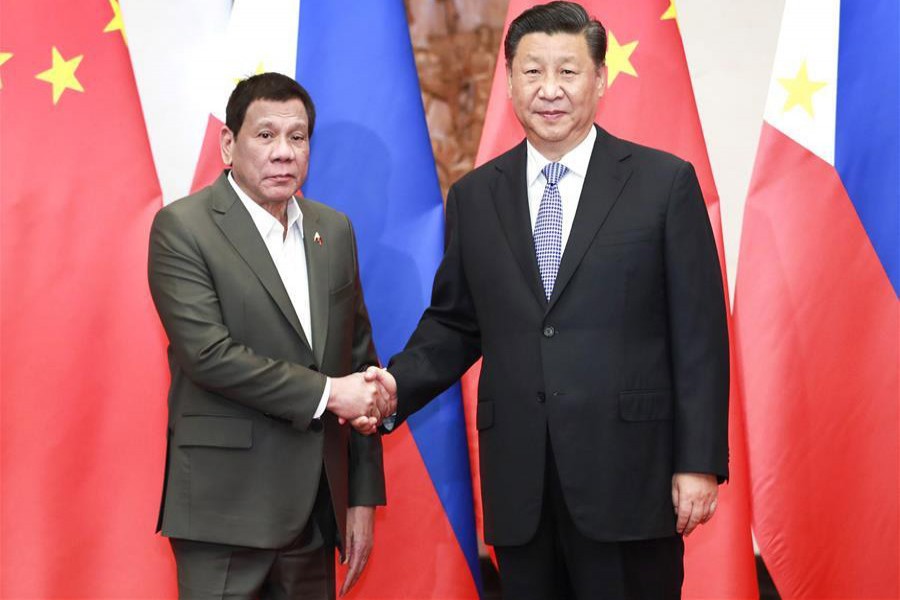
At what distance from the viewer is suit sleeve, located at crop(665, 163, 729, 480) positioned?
6.28 feet

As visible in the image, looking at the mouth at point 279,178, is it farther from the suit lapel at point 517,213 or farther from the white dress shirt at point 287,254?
the suit lapel at point 517,213

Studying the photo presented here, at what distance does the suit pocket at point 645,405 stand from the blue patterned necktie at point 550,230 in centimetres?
26

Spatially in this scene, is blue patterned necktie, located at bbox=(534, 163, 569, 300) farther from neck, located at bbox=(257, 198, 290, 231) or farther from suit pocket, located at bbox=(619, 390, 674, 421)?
neck, located at bbox=(257, 198, 290, 231)

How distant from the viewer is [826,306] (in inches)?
106

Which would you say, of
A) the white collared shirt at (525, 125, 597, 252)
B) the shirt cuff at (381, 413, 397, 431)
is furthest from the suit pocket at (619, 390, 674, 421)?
the shirt cuff at (381, 413, 397, 431)

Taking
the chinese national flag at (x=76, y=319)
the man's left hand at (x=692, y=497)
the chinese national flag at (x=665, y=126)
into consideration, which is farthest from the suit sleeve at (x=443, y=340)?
the chinese national flag at (x=76, y=319)

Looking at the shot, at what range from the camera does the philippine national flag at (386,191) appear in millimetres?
2672

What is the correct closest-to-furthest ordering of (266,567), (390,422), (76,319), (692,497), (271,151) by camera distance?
1. (692,497)
2. (266,567)
3. (271,151)
4. (390,422)
5. (76,319)

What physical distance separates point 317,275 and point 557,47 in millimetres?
701

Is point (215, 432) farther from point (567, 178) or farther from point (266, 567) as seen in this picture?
point (567, 178)

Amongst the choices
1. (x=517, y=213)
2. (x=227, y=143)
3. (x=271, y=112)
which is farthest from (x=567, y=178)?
(x=227, y=143)

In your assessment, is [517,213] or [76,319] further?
[76,319]

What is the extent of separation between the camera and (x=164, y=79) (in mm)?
2936

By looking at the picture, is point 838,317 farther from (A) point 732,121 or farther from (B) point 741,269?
(A) point 732,121
